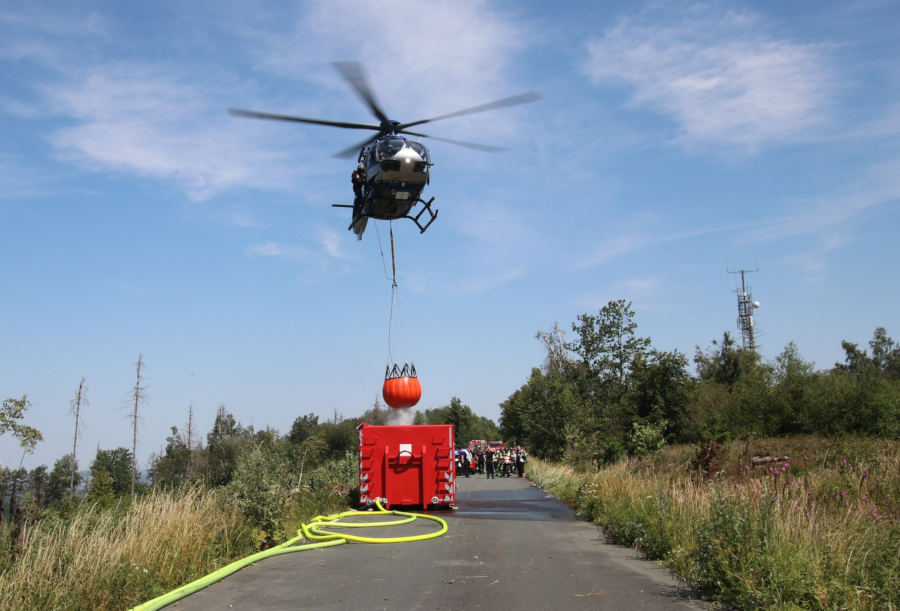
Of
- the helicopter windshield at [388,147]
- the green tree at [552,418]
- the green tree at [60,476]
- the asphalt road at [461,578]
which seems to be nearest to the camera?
the asphalt road at [461,578]

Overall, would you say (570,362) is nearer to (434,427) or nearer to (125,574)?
(434,427)

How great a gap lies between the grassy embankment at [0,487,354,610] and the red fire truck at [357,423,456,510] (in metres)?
6.17

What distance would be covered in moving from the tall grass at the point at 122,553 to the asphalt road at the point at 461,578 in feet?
2.07

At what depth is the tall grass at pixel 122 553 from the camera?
670 centimetres

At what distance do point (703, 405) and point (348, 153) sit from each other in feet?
142

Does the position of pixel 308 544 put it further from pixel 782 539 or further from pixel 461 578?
pixel 782 539

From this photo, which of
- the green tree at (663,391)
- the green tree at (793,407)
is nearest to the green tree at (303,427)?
the green tree at (663,391)

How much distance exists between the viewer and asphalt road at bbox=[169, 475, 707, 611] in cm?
730

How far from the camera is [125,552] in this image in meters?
7.85

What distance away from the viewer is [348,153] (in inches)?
679

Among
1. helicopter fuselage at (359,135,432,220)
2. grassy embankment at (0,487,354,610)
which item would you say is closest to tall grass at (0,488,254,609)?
grassy embankment at (0,487,354,610)

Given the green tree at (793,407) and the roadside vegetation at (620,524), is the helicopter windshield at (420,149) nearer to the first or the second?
the roadside vegetation at (620,524)

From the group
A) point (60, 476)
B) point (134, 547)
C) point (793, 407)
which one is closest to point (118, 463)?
point (60, 476)

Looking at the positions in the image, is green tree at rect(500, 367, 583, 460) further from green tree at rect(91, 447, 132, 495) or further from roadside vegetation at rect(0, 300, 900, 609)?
green tree at rect(91, 447, 132, 495)
